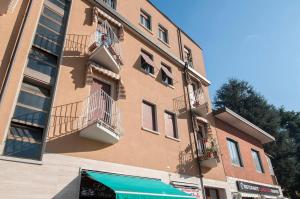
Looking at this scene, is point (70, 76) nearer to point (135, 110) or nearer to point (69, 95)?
point (69, 95)

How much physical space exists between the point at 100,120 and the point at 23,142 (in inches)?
105

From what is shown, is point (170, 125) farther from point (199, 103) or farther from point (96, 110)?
point (96, 110)

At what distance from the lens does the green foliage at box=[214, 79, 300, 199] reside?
110 feet

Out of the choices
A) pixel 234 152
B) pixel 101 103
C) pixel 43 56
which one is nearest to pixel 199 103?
pixel 234 152

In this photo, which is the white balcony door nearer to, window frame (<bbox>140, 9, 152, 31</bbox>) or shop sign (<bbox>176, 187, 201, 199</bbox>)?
shop sign (<bbox>176, 187, 201, 199</bbox>)

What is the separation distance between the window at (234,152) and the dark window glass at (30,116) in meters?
14.5

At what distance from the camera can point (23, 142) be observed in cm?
750

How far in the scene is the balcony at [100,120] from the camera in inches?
353

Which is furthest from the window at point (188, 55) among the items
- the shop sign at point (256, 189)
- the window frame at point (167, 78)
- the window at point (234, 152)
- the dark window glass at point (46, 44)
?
the dark window glass at point (46, 44)

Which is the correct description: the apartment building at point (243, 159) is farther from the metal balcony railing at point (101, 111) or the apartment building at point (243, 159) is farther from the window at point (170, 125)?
the metal balcony railing at point (101, 111)

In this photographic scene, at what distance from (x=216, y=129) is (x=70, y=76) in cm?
1201

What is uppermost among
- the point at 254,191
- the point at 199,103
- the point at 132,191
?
→ the point at 199,103

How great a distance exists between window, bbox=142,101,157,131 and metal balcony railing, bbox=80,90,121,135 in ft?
6.83

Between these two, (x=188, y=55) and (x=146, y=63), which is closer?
(x=146, y=63)
